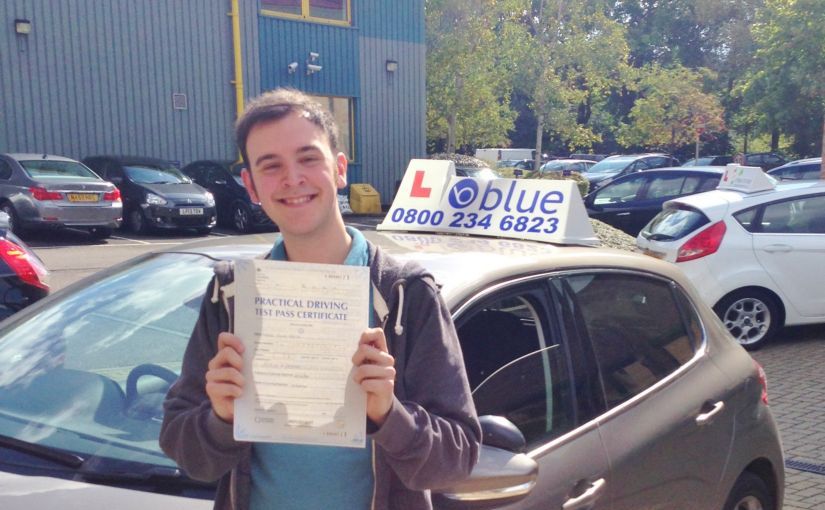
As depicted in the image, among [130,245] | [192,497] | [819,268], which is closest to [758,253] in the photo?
[819,268]

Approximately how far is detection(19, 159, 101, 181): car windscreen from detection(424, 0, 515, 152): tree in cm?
1491

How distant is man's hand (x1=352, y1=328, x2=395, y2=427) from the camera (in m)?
1.55

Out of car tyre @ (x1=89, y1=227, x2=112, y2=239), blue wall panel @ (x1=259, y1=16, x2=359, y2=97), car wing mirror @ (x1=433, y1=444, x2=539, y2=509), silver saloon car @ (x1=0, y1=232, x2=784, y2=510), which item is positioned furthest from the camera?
blue wall panel @ (x1=259, y1=16, x2=359, y2=97)

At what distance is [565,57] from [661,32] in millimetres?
22750

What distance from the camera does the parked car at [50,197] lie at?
14219 millimetres

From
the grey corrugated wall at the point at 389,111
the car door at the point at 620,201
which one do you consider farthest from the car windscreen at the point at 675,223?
the grey corrugated wall at the point at 389,111

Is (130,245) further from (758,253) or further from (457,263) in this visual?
(457,263)

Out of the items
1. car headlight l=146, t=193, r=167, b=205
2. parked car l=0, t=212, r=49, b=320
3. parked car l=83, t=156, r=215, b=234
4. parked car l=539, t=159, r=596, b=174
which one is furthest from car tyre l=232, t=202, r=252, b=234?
parked car l=539, t=159, r=596, b=174

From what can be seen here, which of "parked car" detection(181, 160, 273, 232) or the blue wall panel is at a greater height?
the blue wall panel

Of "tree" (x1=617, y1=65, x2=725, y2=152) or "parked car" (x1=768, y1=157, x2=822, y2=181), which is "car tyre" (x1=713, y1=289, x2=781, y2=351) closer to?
"parked car" (x1=768, y1=157, x2=822, y2=181)

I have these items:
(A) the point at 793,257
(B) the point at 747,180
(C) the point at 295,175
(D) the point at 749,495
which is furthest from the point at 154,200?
(C) the point at 295,175

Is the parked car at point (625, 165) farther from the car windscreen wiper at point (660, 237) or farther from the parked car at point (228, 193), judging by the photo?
the car windscreen wiper at point (660, 237)

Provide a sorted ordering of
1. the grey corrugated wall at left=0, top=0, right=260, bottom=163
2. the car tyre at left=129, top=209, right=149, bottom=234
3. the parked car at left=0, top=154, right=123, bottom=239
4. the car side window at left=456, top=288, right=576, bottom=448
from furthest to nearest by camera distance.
A: the grey corrugated wall at left=0, top=0, right=260, bottom=163, the car tyre at left=129, top=209, right=149, bottom=234, the parked car at left=0, top=154, right=123, bottom=239, the car side window at left=456, top=288, right=576, bottom=448

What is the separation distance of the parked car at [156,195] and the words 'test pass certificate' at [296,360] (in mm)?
15141
